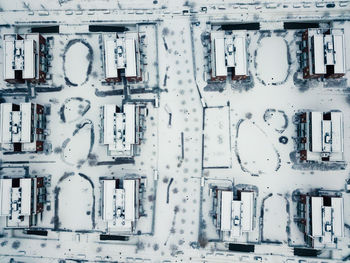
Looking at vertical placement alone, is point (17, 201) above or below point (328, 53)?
below

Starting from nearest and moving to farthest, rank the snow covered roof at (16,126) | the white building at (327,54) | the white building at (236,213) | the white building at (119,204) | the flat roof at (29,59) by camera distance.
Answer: the white building at (119,204) → the white building at (236,213) → the white building at (327,54) → the snow covered roof at (16,126) → the flat roof at (29,59)

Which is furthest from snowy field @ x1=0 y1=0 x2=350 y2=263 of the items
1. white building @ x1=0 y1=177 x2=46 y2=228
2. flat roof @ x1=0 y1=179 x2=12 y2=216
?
flat roof @ x1=0 y1=179 x2=12 y2=216

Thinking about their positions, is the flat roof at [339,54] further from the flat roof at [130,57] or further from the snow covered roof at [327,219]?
the flat roof at [130,57]

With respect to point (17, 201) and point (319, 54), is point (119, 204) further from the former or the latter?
point (319, 54)

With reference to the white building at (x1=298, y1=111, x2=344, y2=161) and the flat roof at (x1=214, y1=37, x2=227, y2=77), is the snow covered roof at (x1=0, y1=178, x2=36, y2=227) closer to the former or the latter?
the flat roof at (x1=214, y1=37, x2=227, y2=77)

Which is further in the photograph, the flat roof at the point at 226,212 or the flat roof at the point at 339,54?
the flat roof at the point at 339,54

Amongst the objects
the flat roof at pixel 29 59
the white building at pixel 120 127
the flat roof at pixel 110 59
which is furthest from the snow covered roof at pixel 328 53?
the flat roof at pixel 29 59

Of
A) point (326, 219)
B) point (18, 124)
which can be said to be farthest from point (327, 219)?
point (18, 124)

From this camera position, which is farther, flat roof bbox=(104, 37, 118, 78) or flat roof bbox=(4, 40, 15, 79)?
flat roof bbox=(4, 40, 15, 79)
